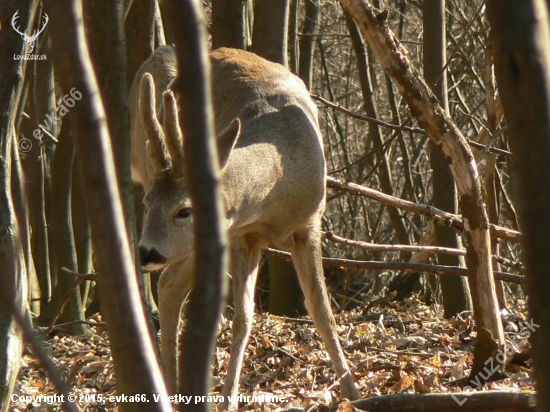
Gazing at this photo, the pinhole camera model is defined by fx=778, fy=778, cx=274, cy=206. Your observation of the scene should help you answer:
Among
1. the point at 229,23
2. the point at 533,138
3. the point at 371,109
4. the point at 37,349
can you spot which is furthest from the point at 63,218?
the point at 533,138

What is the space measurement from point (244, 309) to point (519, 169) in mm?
4599

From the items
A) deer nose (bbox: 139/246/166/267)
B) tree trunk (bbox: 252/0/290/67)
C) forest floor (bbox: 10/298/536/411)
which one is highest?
tree trunk (bbox: 252/0/290/67)

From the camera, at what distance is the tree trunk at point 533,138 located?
119 centimetres

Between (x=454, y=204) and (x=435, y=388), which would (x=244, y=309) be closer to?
(x=435, y=388)

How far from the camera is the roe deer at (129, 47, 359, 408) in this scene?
4812 millimetres

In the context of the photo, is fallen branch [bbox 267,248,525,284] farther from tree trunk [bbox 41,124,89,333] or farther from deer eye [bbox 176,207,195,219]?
tree trunk [bbox 41,124,89,333]

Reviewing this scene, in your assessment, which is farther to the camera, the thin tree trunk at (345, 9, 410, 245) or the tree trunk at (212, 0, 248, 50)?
the thin tree trunk at (345, 9, 410, 245)

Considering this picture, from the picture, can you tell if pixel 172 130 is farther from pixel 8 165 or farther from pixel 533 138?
pixel 533 138

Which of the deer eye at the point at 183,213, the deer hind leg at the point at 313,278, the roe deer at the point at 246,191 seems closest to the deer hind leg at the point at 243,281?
the roe deer at the point at 246,191

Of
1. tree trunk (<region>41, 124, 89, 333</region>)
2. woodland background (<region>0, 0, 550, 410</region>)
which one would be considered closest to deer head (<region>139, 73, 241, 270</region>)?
woodland background (<region>0, 0, 550, 410</region>)

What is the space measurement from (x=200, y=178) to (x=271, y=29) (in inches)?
260

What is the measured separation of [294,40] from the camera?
1024 centimetres

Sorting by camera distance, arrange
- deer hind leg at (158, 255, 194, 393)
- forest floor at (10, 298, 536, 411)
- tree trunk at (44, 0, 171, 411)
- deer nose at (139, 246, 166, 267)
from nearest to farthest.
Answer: tree trunk at (44, 0, 171, 411) → deer nose at (139, 246, 166, 267) → forest floor at (10, 298, 536, 411) → deer hind leg at (158, 255, 194, 393)

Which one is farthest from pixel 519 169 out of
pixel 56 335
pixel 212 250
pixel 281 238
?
pixel 56 335
